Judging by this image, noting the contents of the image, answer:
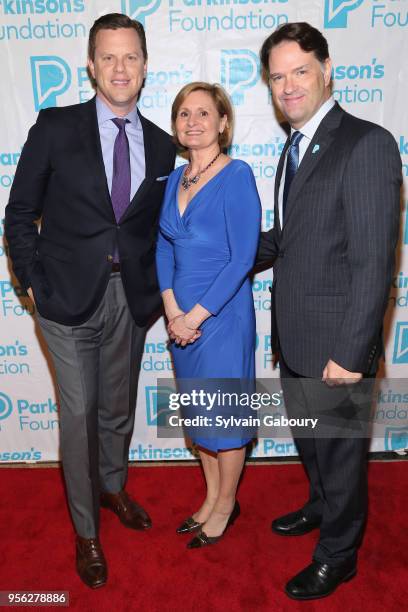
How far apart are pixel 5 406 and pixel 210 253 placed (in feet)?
Result: 5.96

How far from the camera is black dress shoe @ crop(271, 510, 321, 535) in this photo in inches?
106

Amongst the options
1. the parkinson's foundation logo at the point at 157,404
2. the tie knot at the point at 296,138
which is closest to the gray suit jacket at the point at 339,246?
the tie knot at the point at 296,138

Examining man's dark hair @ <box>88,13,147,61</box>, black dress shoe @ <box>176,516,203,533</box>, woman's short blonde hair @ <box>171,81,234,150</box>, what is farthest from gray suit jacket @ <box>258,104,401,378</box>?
black dress shoe @ <box>176,516,203,533</box>

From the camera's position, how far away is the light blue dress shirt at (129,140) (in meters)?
2.33

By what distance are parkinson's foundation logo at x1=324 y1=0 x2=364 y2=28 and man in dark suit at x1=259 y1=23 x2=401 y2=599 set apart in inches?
34.7

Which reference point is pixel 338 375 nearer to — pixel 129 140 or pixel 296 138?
pixel 296 138

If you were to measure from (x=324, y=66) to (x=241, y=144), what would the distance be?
938 mm

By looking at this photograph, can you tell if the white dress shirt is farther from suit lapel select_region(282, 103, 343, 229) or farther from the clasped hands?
the clasped hands

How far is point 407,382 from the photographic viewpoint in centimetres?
333

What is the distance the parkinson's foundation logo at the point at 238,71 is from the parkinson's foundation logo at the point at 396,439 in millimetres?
2149

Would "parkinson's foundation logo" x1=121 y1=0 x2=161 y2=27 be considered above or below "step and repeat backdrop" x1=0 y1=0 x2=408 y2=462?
above

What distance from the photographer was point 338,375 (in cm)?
195

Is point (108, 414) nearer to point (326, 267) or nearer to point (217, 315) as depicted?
point (217, 315)

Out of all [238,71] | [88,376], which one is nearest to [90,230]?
[88,376]
